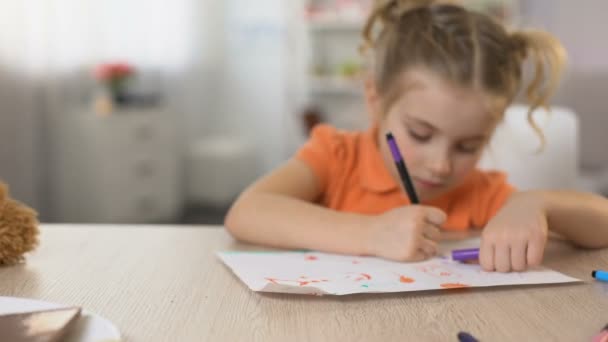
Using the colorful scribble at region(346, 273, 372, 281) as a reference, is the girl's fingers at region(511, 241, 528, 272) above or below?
above

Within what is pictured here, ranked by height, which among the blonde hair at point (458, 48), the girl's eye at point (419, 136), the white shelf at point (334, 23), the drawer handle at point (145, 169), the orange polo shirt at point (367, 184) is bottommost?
the drawer handle at point (145, 169)

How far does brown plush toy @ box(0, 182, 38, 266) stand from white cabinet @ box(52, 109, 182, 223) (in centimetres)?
260

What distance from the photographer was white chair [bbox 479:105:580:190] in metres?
1.34

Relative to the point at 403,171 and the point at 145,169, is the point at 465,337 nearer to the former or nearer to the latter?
the point at 403,171

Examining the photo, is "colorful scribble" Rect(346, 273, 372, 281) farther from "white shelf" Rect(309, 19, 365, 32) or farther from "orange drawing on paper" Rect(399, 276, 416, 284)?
"white shelf" Rect(309, 19, 365, 32)

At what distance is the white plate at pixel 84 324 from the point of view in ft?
1.54

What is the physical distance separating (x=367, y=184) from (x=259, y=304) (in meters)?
0.53

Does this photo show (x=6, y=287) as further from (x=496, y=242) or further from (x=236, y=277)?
(x=496, y=242)

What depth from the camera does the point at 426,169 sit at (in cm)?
94

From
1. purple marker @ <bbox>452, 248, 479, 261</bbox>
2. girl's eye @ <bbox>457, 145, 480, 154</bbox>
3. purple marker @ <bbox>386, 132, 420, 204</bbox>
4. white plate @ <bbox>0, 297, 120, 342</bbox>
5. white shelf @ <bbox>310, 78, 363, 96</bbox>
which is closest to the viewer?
white plate @ <bbox>0, 297, 120, 342</bbox>

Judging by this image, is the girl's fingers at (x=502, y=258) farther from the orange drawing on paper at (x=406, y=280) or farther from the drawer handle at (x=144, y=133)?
the drawer handle at (x=144, y=133)

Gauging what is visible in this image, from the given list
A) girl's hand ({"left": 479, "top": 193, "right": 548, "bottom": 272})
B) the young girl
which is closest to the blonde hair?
the young girl

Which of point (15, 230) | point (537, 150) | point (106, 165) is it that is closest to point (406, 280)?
point (15, 230)

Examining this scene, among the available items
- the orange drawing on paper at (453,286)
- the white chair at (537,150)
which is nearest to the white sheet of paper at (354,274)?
the orange drawing on paper at (453,286)
